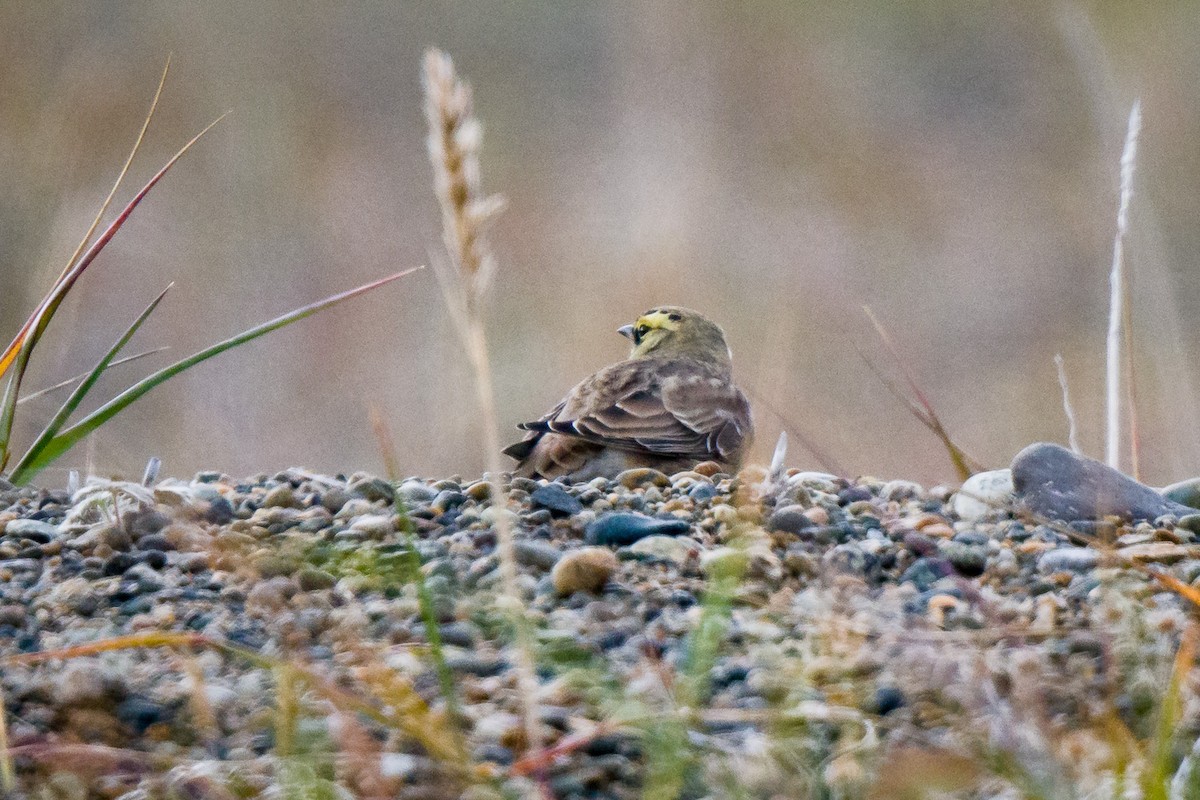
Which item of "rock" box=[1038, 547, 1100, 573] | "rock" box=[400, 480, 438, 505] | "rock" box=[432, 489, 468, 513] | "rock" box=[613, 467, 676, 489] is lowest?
"rock" box=[1038, 547, 1100, 573]

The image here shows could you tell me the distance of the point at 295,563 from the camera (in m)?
2.58

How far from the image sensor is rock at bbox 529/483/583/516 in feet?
10.1

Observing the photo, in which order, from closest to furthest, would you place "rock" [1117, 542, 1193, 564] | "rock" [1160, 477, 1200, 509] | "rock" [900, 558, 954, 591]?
"rock" [900, 558, 954, 591] → "rock" [1117, 542, 1193, 564] → "rock" [1160, 477, 1200, 509]

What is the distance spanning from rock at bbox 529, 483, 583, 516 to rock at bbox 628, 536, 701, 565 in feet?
1.03

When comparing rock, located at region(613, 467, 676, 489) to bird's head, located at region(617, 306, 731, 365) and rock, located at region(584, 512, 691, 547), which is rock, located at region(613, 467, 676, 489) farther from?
bird's head, located at region(617, 306, 731, 365)

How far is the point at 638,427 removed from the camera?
16.1 feet

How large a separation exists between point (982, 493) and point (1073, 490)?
20cm

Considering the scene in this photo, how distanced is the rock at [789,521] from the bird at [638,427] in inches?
68.8

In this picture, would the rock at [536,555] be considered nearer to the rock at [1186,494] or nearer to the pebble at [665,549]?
the pebble at [665,549]

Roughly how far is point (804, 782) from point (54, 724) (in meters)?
0.96

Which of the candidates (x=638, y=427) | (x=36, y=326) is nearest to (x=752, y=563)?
(x=36, y=326)

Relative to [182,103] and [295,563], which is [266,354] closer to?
[182,103]

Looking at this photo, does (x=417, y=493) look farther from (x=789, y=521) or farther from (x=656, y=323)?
(x=656, y=323)

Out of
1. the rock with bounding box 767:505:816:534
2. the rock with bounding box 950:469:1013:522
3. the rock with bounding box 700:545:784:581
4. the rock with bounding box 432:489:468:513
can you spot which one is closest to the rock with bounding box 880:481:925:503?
the rock with bounding box 950:469:1013:522
